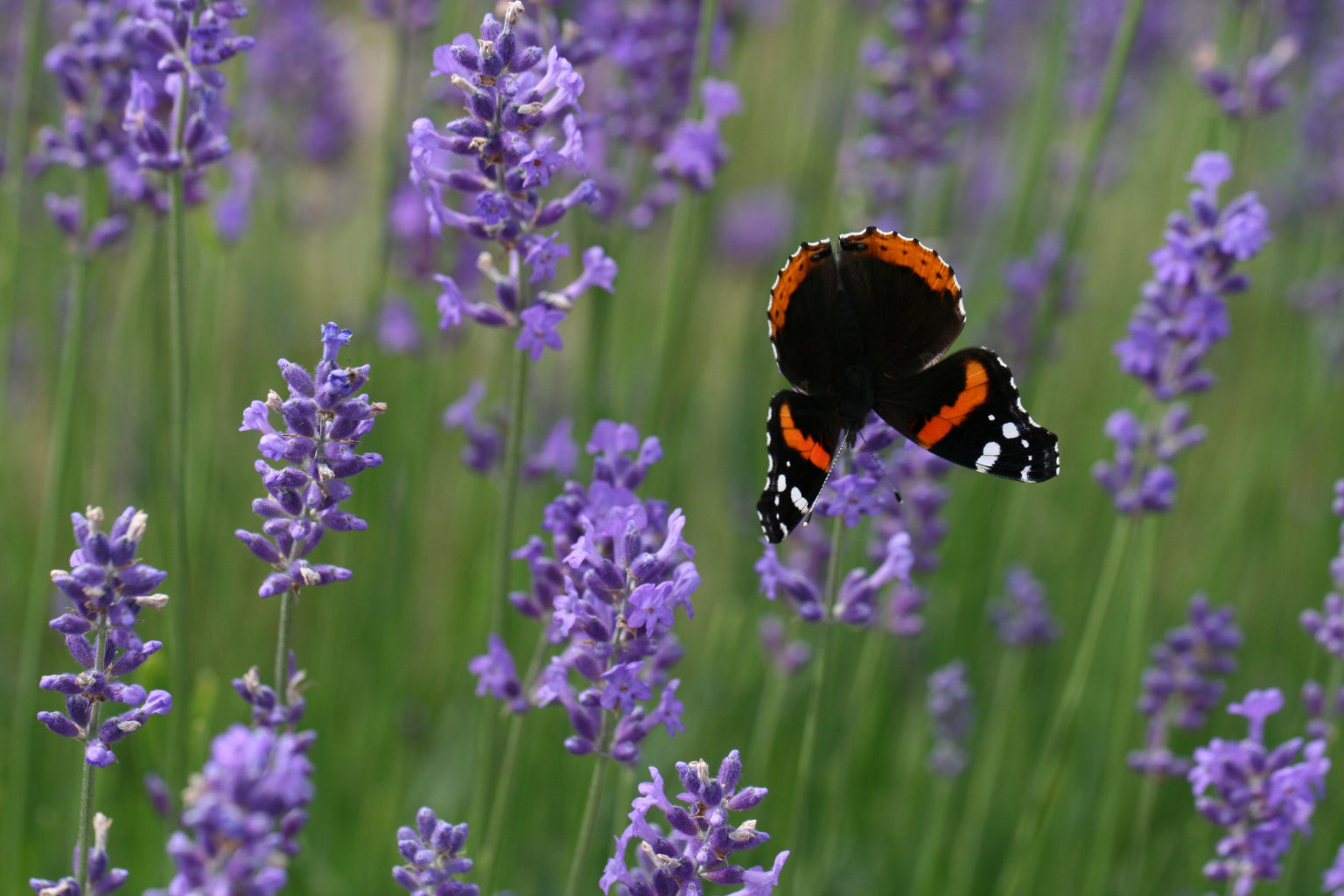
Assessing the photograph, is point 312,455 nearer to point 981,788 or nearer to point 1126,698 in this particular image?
point 1126,698

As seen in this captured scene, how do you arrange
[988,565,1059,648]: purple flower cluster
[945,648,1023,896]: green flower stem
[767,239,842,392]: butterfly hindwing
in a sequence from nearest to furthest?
[767,239,842,392]: butterfly hindwing < [945,648,1023,896]: green flower stem < [988,565,1059,648]: purple flower cluster

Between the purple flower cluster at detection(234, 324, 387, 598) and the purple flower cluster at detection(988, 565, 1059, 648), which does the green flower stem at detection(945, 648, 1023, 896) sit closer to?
the purple flower cluster at detection(988, 565, 1059, 648)

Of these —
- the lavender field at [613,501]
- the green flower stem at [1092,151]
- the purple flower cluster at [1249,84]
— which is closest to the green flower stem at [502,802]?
the lavender field at [613,501]

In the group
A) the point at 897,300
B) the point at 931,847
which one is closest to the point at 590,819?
the point at 897,300

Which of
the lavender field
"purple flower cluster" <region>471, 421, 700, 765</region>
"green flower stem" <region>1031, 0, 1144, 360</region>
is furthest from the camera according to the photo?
"green flower stem" <region>1031, 0, 1144, 360</region>

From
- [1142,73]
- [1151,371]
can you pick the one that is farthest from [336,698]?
[1142,73]

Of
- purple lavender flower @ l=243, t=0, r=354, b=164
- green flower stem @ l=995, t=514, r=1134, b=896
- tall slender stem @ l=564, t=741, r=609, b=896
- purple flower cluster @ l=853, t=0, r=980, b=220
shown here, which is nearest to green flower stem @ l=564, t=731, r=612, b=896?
tall slender stem @ l=564, t=741, r=609, b=896
